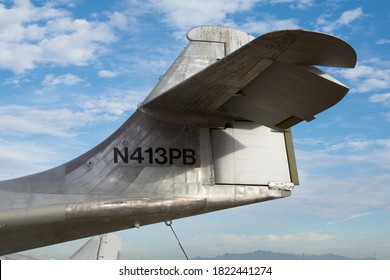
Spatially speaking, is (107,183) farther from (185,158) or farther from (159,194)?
(185,158)

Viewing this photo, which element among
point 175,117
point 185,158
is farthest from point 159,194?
point 175,117

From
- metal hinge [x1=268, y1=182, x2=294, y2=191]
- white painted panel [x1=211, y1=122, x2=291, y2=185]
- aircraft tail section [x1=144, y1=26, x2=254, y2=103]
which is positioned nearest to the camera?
aircraft tail section [x1=144, y1=26, x2=254, y2=103]

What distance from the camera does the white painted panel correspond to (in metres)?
7.96

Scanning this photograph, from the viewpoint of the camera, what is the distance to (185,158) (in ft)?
25.9

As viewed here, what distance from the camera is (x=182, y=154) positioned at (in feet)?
25.9

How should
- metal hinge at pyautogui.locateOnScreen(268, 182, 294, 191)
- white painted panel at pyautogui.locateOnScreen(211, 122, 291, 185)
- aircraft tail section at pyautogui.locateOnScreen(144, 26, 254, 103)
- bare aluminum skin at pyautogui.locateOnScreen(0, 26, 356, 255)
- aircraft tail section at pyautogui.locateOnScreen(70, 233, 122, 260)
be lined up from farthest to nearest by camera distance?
aircraft tail section at pyautogui.locateOnScreen(70, 233, 122, 260) → metal hinge at pyautogui.locateOnScreen(268, 182, 294, 191) → white painted panel at pyautogui.locateOnScreen(211, 122, 291, 185) → aircraft tail section at pyautogui.locateOnScreen(144, 26, 254, 103) → bare aluminum skin at pyautogui.locateOnScreen(0, 26, 356, 255)

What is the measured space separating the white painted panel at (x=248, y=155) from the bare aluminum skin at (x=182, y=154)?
2 cm

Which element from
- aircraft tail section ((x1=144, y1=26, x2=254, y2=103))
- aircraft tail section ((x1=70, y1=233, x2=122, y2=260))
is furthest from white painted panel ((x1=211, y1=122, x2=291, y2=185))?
aircraft tail section ((x1=70, y1=233, x2=122, y2=260))

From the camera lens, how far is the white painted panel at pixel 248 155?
313 inches

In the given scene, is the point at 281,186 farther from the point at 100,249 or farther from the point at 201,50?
the point at 100,249

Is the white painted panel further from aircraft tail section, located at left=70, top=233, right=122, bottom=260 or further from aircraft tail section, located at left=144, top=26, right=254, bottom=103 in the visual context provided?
aircraft tail section, located at left=70, top=233, right=122, bottom=260

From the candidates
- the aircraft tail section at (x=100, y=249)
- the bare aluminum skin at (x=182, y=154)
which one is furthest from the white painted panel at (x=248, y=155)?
the aircraft tail section at (x=100, y=249)

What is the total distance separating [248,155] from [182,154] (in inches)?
44.4

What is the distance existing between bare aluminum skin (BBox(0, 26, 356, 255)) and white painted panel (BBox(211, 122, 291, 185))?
0.06 feet
